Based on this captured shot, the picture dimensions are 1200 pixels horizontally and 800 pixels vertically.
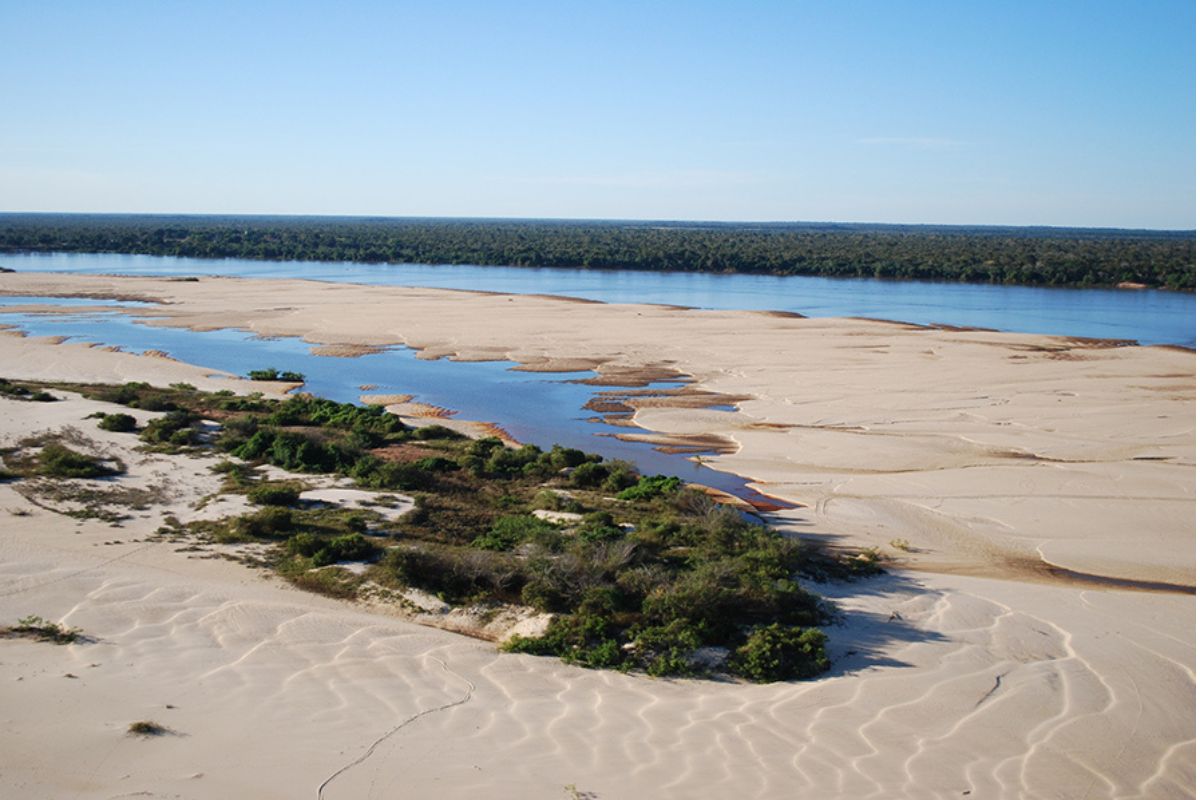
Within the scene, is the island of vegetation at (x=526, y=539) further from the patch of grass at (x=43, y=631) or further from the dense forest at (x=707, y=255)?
the dense forest at (x=707, y=255)

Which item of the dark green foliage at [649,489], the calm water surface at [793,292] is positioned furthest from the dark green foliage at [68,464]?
the calm water surface at [793,292]

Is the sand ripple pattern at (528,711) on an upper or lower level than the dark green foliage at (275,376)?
lower

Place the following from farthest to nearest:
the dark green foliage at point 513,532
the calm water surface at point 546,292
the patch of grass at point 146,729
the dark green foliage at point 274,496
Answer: the calm water surface at point 546,292 → the dark green foliage at point 274,496 → the dark green foliage at point 513,532 → the patch of grass at point 146,729

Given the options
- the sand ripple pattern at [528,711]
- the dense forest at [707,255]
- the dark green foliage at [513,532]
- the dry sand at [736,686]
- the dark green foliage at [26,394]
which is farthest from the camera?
the dense forest at [707,255]

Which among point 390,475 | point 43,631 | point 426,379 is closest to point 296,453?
point 390,475

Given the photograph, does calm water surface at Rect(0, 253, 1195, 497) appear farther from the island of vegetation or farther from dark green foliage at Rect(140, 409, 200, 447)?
dark green foliage at Rect(140, 409, 200, 447)

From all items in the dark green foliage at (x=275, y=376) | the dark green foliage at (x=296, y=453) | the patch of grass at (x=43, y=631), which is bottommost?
the patch of grass at (x=43, y=631)

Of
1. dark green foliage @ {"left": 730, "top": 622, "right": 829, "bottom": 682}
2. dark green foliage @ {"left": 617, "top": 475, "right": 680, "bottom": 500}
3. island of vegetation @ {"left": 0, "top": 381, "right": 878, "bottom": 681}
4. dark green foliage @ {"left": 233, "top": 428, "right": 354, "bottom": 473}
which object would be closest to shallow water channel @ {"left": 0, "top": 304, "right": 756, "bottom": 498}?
dark green foliage @ {"left": 617, "top": 475, "right": 680, "bottom": 500}

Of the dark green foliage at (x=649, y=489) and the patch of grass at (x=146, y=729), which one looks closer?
the patch of grass at (x=146, y=729)
